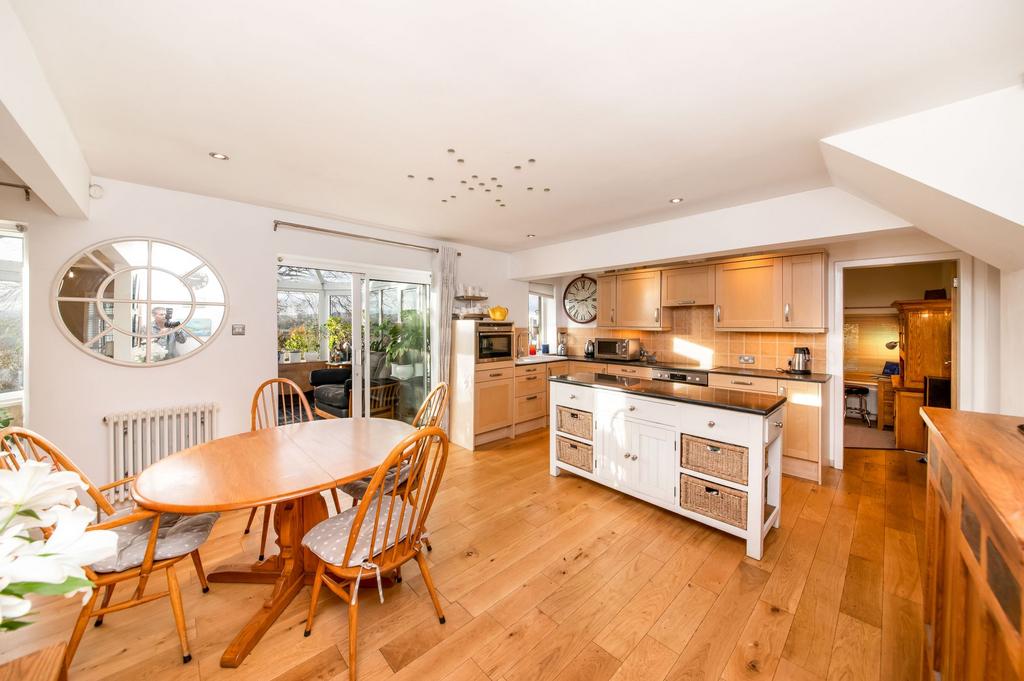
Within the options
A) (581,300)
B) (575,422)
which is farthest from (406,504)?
(581,300)

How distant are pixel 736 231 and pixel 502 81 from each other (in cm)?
259

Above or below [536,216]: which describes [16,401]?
below

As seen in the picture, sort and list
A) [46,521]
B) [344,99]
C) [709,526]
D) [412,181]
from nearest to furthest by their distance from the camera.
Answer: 1. [46,521]
2. [344,99]
3. [709,526]
4. [412,181]

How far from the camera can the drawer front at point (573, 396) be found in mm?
3126

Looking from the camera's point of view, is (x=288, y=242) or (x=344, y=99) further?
(x=288, y=242)

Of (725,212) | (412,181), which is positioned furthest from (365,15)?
(725,212)

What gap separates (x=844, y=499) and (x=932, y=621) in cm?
202

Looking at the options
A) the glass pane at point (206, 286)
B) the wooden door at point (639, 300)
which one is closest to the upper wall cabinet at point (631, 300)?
the wooden door at point (639, 300)

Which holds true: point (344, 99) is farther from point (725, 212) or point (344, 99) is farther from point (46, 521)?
point (725, 212)

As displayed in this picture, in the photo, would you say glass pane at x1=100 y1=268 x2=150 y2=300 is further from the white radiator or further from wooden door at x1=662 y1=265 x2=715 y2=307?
wooden door at x1=662 y1=265 x2=715 y2=307

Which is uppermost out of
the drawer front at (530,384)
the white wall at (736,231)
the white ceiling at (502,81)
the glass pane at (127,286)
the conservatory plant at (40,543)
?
the white ceiling at (502,81)

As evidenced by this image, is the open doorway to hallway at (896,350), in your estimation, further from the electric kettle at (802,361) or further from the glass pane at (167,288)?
the glass pane at (167,288)

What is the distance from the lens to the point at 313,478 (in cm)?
163

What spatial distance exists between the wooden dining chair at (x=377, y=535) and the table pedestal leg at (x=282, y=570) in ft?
0.65
